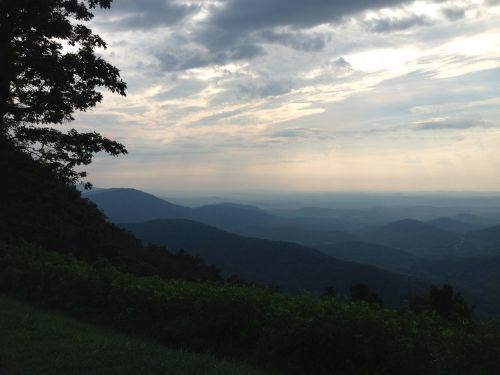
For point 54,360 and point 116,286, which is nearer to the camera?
point 54,360

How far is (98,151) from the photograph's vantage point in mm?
14883

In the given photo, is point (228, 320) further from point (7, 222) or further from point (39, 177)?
point (7, 222)

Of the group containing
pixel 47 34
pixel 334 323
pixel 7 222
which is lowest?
pixel 334 323

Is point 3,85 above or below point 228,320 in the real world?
above

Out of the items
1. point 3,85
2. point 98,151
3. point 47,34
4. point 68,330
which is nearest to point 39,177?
point 98,151

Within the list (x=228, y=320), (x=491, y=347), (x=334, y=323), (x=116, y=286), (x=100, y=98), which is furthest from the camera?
(x=100, y=98)

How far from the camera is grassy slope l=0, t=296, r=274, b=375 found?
20.5 feet

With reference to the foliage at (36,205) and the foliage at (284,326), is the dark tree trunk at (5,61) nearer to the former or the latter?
the foliage at (36,205)

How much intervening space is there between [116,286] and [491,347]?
791 cm

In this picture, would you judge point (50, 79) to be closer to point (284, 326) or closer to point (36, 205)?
point (36, 205)

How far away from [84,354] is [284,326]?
3396 millimetres

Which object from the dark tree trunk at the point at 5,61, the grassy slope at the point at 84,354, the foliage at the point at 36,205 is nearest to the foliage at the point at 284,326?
the grassy slope at the point at 84,354

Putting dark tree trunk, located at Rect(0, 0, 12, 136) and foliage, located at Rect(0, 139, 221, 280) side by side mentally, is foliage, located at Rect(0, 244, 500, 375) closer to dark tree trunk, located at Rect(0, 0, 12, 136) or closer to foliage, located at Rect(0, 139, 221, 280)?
foliage, located at Rect(0, 139, 221, 280)

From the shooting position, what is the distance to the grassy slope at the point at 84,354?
20.5 ft
